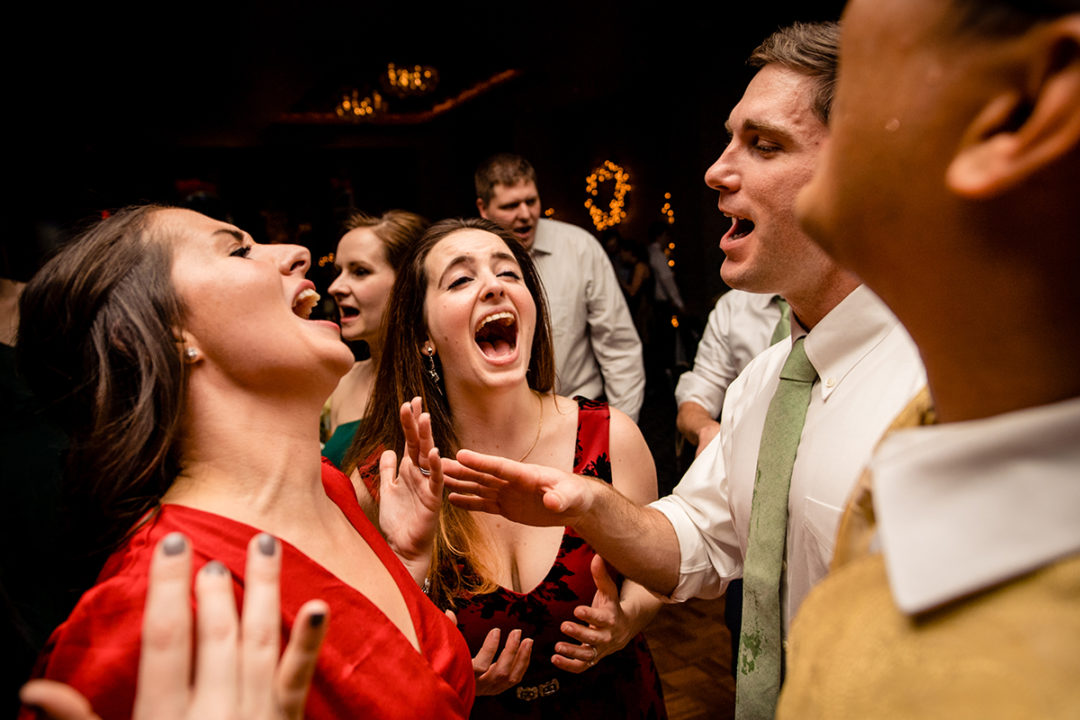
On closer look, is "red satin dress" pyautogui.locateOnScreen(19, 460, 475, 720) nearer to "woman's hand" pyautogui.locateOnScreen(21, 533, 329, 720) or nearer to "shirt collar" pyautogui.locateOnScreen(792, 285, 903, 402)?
"woman's hand" pyautogui.locateOnScreen(21, 533, 329, 720)

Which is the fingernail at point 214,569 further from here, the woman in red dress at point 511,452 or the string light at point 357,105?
the string light at point 357,105

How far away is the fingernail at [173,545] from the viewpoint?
608 millimetres

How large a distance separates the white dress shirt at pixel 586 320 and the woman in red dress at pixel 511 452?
131 centimetres

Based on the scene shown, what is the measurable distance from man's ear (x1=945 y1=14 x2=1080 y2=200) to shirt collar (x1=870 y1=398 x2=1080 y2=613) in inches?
5.5

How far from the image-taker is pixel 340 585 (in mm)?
979

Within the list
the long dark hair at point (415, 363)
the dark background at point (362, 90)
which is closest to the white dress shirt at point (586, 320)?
the long dark hair at point (415, 363)

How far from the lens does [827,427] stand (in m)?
1.20

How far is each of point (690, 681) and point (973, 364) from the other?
2964 mm

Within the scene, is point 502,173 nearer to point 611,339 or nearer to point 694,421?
point 611,339

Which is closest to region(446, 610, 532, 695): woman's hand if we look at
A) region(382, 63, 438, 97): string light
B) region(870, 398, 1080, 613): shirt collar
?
region(870, 398, 1080, 613): shirt collar

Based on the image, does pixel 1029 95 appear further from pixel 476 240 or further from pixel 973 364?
pixel 476 240

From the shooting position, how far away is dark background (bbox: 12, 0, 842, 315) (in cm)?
391

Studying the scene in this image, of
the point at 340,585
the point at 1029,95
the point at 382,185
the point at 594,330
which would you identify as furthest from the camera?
the point at 382,185

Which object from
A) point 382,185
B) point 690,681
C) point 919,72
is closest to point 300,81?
point 382,185
